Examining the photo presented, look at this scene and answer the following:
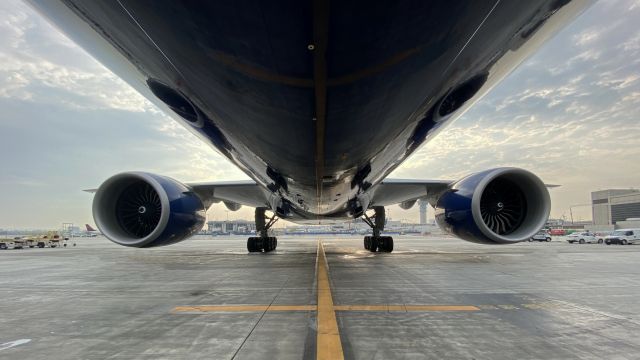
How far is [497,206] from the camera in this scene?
791cm

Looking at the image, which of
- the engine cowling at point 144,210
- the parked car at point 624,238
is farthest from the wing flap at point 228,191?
the parked car at point 624,238

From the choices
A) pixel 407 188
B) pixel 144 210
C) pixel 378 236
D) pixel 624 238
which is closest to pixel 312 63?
pixel 144 210

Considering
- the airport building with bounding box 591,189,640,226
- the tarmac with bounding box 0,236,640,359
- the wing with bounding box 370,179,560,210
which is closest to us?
the tarmac with bounding box 0,236,640,359

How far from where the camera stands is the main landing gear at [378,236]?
1516cm

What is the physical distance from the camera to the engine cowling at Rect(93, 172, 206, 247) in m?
7.75

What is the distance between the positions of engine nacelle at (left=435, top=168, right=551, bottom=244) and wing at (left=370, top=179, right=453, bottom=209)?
2262 millimetres

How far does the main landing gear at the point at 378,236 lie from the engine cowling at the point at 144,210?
7.82 metres

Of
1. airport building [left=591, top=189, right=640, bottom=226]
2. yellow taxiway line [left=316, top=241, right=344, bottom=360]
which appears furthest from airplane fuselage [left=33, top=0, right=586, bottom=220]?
airport building [left=591, top=189, right=640, bottom=226]

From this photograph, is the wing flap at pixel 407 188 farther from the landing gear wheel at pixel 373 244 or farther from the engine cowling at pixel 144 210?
the engine cowling at pixel 144 210

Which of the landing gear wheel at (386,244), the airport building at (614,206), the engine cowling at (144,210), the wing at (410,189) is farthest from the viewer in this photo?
the airport building at (614,206)

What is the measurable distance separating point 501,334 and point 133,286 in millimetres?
5993

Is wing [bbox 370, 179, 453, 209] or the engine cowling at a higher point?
wing [bbox 370, 179, 453, 209]

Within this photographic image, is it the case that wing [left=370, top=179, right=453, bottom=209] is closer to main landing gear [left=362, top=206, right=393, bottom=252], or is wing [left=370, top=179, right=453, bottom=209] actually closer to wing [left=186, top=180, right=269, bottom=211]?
main landing gear [left=362, top=206, right=393, bottom=252]

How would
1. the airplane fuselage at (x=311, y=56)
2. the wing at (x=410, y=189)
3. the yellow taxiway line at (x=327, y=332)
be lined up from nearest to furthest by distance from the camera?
the airplane fuselage at (x=311, y=56)
the yellow taxiway line at (x=327, y=332)
the wing at (x=410, y=189)
